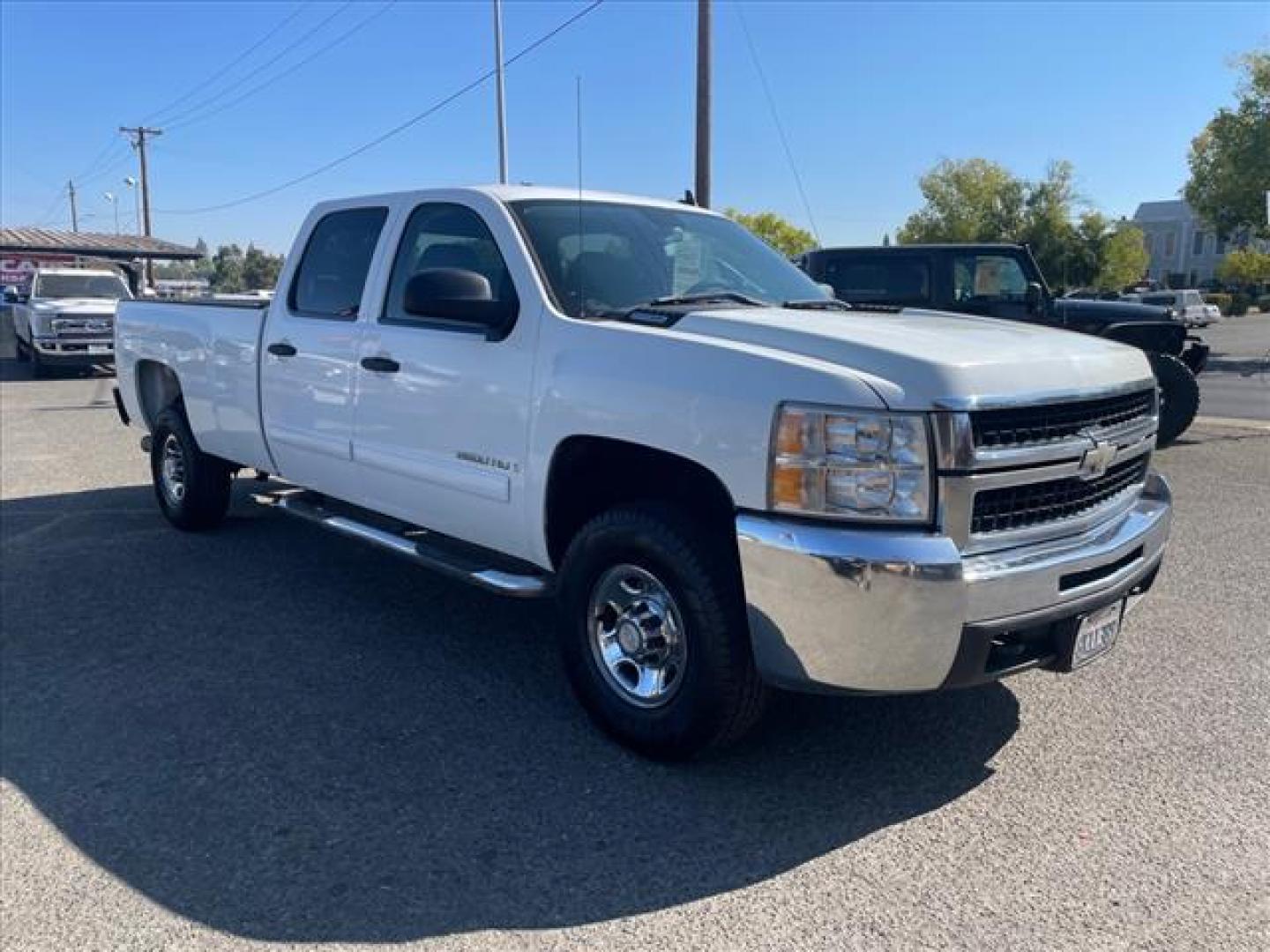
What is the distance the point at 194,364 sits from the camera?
6.44m

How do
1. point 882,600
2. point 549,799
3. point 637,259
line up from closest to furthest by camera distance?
1. point 882,600
2. point 549,799
3. point 637,259

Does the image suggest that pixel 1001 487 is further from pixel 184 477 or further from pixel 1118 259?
pixel 1118 259

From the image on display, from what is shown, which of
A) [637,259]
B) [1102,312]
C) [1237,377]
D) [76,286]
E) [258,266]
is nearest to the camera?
[637,259]

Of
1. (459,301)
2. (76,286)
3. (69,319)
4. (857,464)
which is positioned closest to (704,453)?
(857,464)

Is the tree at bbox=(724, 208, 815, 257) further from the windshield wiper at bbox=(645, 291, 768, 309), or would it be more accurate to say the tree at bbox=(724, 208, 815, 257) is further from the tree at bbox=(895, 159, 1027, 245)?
the windshield wiper at bbox=(645, 291, 768, 309)

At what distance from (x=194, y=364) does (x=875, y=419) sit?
4912 mm

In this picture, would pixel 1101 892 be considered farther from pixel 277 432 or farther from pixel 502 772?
pixel 277 432

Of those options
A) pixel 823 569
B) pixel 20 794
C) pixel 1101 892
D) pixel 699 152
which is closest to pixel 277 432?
pixel 20 794

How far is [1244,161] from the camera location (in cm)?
2600

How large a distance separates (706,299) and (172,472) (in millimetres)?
4623

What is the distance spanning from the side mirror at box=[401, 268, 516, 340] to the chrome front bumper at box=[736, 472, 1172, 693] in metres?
1.44

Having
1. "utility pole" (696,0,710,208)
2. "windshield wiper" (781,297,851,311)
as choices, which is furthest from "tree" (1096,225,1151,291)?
"windshield wiper" (781,297,851,311)

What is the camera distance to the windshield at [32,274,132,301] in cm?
2047

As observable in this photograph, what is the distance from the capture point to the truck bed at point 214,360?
5.84 m
